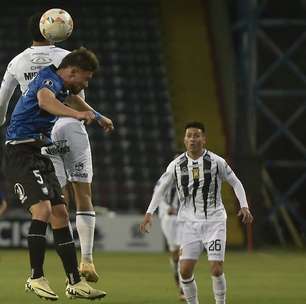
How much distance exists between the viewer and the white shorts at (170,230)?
45.2 feet

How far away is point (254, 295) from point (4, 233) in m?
9.94

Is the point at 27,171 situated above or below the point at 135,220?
above

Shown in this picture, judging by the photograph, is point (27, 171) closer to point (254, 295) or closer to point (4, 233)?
point (254, 295)

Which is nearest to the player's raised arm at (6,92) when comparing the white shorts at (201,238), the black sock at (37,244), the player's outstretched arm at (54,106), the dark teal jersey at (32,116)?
the dark teal jersey at (32,116)

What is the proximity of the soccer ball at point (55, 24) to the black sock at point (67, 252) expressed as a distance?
1626 mm

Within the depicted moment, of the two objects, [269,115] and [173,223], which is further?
[269,115]

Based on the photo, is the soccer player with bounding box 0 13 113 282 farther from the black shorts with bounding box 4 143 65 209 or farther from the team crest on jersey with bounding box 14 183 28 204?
the team crest on jersey with bounding box 14 183 28 204

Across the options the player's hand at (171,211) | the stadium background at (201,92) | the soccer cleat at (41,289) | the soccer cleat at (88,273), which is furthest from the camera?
the stadium background at (201,92)

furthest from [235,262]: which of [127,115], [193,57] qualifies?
[193,57]

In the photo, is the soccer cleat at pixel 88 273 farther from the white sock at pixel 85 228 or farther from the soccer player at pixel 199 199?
the soccer player at pixel 199 199

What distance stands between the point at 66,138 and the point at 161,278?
209 inches

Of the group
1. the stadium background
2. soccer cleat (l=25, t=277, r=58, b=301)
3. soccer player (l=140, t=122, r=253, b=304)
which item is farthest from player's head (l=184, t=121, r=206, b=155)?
the stadium background

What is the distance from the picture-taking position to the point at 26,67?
364 inches

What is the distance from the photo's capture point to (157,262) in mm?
17891
